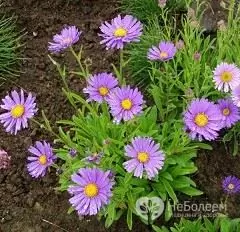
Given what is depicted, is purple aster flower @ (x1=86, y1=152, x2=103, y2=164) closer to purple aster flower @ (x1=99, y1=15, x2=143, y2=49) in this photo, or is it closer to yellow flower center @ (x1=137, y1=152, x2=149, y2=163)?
A: yellow flower center @ (x1=137, y1=152, x2=149, y2=163)

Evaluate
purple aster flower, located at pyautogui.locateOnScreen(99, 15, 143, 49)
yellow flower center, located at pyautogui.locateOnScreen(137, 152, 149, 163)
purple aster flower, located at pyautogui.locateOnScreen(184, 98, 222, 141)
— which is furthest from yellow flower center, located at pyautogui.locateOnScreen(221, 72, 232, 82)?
yellow flower center, located at pyautogui.locateOnScreen(137, 152, 149, 163)

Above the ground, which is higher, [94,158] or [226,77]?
[226,77]

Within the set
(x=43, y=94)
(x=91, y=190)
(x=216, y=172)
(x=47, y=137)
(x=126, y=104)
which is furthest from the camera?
(x=43, y=94)

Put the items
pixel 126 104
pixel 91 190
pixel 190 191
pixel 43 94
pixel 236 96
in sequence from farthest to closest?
pixel 43 94, pixel 190 191, pixel 236 96, pixel 126 104, pixel 91 190

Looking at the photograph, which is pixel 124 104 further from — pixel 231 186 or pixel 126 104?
pixel 231 186

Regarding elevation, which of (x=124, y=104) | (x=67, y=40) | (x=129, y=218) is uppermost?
(x=67, y=40)

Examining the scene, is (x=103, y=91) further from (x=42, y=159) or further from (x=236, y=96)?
(x=236, y=96)

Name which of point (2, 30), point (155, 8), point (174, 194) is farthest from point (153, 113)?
point (2, 30)

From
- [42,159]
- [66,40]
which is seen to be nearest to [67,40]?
[66,40]

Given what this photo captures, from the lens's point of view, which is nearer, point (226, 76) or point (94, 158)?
point (94, 158)
